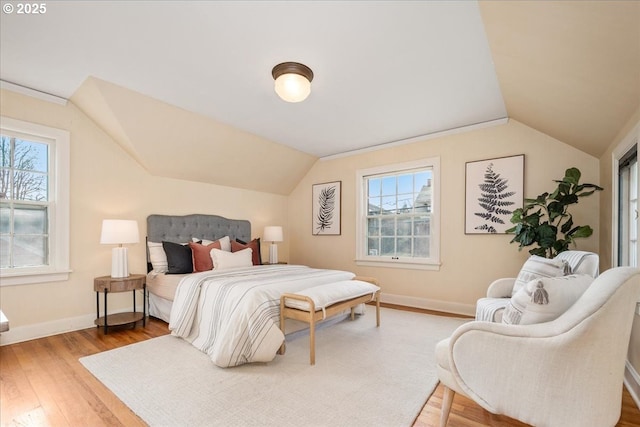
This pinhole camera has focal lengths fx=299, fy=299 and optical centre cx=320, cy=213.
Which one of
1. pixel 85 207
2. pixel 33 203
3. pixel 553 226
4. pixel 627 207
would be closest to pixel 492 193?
pixel 553 226

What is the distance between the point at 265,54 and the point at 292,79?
0.91ft

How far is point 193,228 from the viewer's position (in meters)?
4.43

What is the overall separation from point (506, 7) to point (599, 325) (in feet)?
5.51

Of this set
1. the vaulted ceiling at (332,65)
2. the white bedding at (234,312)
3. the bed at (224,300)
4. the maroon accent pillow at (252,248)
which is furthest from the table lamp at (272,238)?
the vaulted ceiling at (332,65)

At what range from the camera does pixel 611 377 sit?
3.93 ft

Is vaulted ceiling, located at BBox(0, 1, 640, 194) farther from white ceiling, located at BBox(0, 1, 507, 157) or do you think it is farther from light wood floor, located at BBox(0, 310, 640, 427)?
light wood floor, located at BBox(0, 310, 640, 427)

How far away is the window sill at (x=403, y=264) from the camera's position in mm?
4194

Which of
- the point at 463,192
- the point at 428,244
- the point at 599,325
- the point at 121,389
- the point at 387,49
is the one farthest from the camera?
the point at 428,244

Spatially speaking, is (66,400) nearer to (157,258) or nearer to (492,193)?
(157,258)

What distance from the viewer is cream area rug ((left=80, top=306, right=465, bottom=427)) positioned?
1.75 metres

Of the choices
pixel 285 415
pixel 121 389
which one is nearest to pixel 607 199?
pixel 285 415

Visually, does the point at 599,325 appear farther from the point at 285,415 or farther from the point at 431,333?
the point at 431,333

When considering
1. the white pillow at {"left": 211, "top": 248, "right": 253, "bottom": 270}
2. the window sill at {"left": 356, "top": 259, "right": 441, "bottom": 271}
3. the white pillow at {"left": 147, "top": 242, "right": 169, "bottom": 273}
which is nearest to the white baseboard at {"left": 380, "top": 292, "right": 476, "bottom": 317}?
the window sill at {"left": 356, "top": 259, "right": 441, "bottom": 271}

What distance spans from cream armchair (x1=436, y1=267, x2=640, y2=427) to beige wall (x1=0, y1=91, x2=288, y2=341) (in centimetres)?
391
